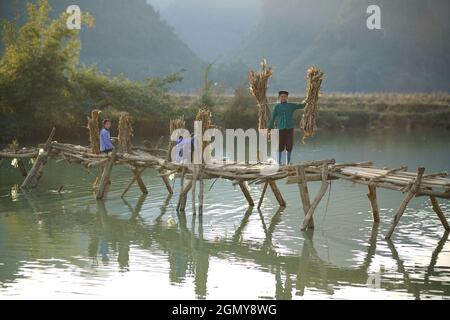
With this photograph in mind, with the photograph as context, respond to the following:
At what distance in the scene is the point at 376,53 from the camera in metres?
70.3

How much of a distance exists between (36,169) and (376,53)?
2276 inches

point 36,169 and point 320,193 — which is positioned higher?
point 320,193

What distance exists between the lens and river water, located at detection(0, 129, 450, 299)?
8.73 metres

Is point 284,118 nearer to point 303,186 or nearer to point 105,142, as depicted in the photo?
point 303,186

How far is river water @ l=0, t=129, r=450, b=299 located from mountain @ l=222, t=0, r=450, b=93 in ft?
163

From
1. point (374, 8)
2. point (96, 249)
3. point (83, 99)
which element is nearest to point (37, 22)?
point (83, 99)

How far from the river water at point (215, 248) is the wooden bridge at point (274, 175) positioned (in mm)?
334

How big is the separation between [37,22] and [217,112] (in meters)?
8.59

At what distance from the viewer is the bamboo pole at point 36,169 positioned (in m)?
15.9

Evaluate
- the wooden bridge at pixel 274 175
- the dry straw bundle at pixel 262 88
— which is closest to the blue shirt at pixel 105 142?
the wooden bridge at pixel 274 175

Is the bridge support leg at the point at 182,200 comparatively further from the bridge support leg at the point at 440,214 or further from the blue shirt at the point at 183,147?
the bridge support leg at the point at 440,214

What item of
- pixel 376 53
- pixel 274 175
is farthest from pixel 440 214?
pixel 376 53

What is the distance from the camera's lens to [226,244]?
1095 cm
